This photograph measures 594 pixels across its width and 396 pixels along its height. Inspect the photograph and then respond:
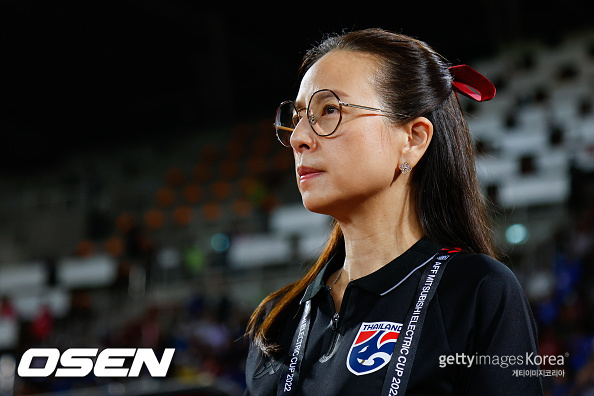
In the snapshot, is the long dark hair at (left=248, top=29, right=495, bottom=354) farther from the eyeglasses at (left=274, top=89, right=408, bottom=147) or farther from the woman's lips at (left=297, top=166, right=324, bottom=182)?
the woman's lips at (left=297, top=166, right=324, bottom=182)

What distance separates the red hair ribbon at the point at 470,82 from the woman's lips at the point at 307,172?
0.36 metres

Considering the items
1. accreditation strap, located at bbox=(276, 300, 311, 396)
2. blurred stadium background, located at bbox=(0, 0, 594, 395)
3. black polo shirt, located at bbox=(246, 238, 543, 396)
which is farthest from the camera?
blurred stadium background, located at bbox=(0, 0, 594, 395)

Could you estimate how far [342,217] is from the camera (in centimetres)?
131

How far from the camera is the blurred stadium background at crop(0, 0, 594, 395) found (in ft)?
25.8

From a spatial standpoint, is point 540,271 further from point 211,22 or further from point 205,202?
point 211,22

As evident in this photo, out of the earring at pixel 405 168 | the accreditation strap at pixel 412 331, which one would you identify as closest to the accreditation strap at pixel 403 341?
the accreditation strap at pixel 412 331

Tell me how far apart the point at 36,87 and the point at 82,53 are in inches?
71.8

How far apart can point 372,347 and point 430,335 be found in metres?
0.10

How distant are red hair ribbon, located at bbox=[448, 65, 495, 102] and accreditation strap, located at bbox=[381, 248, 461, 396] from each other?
1.21 ft

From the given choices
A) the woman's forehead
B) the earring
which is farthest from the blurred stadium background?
the woman's forehead

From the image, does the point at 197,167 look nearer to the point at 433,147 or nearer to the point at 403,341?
the point at 433,147

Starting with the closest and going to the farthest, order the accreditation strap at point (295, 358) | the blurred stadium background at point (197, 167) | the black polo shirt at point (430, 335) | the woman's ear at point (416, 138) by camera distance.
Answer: the black polo shirt at point (430, 335)
the accreditation strap at point (295, 358)
the woman's ear at point (416, 138)
the blurred stadium background at point (197, 167)

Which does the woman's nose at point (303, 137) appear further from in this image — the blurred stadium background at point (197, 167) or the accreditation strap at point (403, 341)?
the blurred stadium background at point (197, 167)

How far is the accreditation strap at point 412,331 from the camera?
41.7 inches
